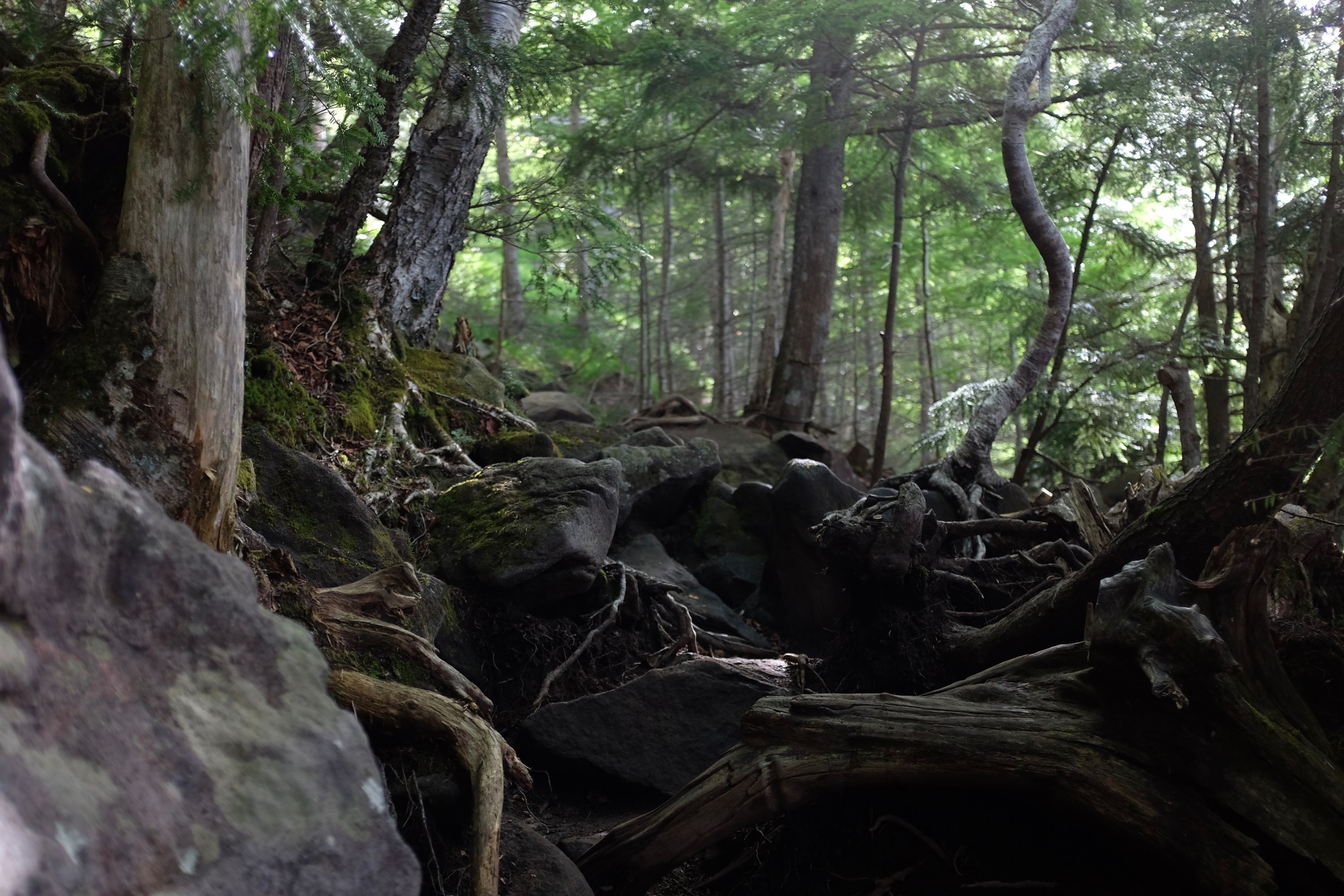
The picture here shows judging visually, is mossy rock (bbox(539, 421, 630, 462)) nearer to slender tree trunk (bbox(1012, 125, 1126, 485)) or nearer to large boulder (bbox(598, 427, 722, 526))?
large boulder (bbox(598, 427, 722, 526))

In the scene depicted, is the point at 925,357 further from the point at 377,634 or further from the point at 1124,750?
the point at 377,634

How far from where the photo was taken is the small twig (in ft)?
19.0

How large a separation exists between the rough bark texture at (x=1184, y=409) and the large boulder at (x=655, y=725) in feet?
18.6

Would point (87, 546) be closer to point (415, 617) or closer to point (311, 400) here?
Answer: point (415, 617)

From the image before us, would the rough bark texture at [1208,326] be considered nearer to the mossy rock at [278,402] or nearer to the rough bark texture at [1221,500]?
the rough bark texture at [1221,500]

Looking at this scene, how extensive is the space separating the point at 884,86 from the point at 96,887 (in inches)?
450

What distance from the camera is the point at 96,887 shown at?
67.4 inches

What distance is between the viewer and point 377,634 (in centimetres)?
433

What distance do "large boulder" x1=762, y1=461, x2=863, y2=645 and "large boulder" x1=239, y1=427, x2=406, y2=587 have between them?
353cm

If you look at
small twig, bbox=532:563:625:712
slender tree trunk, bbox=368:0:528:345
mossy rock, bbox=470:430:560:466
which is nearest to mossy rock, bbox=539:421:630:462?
mossy rock, bbox=470:430:560:466

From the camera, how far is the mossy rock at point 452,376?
8148 mm

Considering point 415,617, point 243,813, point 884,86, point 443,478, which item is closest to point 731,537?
point 443,478

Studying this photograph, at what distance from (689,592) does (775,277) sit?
908cm

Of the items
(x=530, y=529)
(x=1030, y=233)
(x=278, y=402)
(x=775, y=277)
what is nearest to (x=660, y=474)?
(x=530, y=529)
